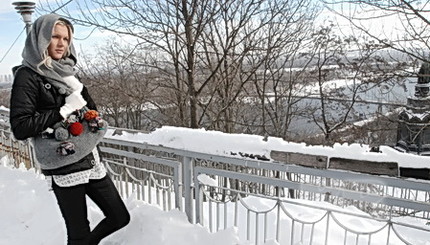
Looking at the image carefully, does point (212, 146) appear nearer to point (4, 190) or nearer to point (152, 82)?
point (4, 190)

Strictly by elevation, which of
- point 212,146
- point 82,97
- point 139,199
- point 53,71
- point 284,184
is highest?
point 53,71

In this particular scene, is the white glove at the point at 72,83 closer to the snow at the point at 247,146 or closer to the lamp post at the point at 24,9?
the snow at the point at 247,146

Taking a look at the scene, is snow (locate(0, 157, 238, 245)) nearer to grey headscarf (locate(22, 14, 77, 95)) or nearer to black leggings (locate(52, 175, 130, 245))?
black leggings (locate(52, 175, 130, 245))

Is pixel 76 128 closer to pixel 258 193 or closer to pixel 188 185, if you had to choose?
pixel 188 185

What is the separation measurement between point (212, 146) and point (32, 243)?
6.14 ft

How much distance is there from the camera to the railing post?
255cm

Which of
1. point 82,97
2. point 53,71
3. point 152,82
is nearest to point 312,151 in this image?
point 82,97

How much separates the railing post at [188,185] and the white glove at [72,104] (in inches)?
34.9

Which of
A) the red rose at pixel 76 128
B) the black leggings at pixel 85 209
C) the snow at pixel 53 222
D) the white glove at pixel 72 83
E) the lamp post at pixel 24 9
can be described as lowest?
the snow at pixel 53 222

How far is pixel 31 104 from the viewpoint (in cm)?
179

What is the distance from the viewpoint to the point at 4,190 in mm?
3836

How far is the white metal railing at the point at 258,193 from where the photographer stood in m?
1.94

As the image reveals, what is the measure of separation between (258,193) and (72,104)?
5.53ft

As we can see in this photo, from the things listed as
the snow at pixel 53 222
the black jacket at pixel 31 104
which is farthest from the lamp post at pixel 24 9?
the black jacket at pixel 31 104
